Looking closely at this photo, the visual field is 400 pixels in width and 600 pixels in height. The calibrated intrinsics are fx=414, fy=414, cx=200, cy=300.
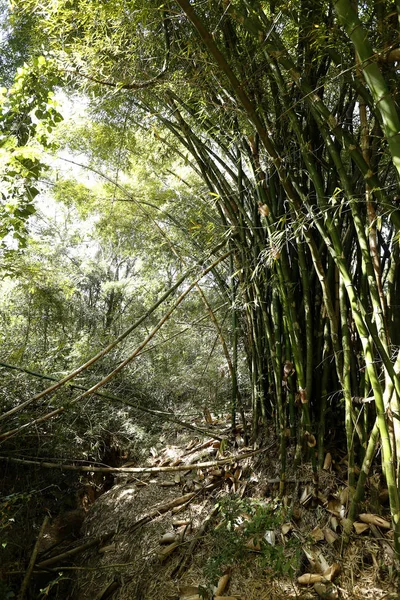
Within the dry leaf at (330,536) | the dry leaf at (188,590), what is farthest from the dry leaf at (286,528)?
the dry leaf at (188,590)

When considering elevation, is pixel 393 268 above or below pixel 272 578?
above

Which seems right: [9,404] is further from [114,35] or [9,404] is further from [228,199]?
[114,35]

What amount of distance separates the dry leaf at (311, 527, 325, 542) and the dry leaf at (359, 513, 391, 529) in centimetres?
15

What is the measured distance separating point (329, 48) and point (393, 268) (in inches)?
29.5

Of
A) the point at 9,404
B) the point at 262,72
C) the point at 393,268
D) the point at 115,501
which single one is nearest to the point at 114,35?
the point at 262,72

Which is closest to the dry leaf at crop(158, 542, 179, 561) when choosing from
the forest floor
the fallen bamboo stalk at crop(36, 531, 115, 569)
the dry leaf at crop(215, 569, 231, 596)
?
the forest floor

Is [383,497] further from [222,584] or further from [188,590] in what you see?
[188,590]

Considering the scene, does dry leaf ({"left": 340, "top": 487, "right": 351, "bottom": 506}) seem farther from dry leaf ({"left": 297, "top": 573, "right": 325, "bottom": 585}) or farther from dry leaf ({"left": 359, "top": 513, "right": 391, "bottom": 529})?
dry leaf ({"left": 297, "top": 573, "right": 325, "bottom": 585})

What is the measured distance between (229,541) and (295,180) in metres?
1.36

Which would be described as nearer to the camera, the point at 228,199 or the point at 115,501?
the point at 228,199

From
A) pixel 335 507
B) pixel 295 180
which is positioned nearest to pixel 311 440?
pixel 335 507

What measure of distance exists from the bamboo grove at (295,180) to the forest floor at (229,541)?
0.41 ft

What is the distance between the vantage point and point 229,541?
1.42m

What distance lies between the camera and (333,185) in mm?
1584
